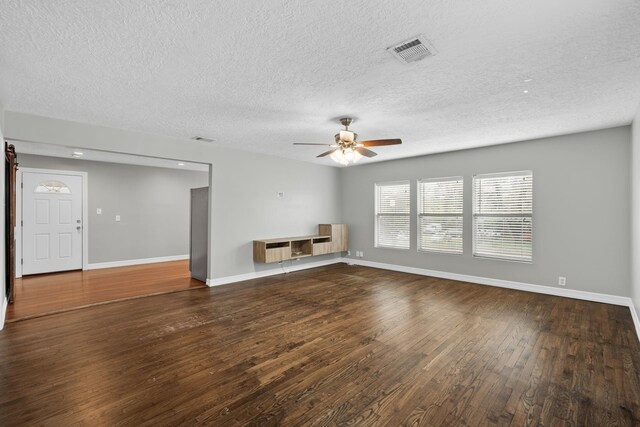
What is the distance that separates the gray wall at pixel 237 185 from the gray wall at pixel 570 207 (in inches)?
118

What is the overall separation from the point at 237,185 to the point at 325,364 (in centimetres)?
401

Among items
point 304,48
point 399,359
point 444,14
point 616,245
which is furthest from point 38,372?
point 616,245

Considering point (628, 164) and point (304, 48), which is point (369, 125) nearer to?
point (304, 48)

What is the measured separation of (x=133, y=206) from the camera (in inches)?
286

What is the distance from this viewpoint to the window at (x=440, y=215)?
580 cm

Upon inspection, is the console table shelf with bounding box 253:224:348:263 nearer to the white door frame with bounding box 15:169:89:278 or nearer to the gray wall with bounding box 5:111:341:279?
the gray wall with bounding box 5:111:341:279

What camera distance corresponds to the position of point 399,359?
268cm

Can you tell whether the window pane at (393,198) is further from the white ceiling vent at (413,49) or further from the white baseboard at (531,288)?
the white ceiling vent at (413,49)

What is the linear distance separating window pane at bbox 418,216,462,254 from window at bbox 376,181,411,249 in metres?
0.39

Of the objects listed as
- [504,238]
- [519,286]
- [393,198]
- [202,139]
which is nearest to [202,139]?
[202,139]

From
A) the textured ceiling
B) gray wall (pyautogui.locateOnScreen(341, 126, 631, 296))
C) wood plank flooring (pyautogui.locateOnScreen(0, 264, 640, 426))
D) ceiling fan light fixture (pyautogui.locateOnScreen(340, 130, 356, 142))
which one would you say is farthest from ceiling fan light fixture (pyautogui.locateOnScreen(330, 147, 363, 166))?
gray wall (pyautogui.locateOnScreen(341, 126, 631, 296))

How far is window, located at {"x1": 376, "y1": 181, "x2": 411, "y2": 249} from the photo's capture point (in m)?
6.62

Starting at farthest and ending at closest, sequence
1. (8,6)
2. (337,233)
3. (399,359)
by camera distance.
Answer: (337,233) → (399,359) → (8,6)

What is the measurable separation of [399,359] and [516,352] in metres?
1.15
